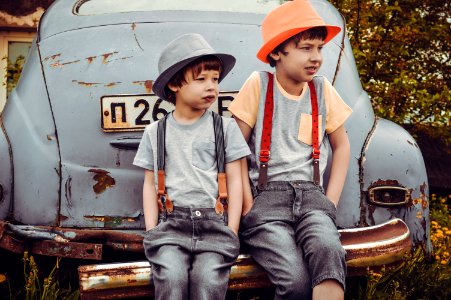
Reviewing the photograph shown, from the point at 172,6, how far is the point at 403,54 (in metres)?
3.00

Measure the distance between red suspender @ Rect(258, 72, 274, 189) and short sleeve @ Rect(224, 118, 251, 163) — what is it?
10 cm

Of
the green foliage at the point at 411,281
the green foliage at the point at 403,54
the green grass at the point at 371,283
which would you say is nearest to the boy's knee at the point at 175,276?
the green grass at the point at 371,283

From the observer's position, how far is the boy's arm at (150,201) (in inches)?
104

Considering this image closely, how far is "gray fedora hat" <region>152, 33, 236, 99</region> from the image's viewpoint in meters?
2.57

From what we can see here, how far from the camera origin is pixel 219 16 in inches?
137

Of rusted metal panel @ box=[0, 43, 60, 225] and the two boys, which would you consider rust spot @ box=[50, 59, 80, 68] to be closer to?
rusted metal panel @ box=[0, 43, 60, 225]

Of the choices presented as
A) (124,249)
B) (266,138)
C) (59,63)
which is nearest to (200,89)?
(266,138)

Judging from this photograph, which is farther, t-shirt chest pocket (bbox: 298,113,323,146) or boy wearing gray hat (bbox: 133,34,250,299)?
t-shirt chest pocket (bbox: 298,113,323,146)

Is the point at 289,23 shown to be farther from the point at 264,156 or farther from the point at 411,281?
the point at 411,281

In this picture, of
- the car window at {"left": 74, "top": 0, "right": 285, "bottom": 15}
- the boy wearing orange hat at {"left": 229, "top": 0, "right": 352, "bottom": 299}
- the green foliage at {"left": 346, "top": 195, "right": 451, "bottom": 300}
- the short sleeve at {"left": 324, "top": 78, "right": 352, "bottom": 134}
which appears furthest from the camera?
the car window at {"left": 74, "top": 0, "right": 285, "bottom": 15}

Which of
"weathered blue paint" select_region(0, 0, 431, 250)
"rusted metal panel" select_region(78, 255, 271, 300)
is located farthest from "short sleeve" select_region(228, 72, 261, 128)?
"rusted metal panel" select_region(78, 255, 271, 300)

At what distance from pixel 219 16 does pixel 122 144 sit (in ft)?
3.21

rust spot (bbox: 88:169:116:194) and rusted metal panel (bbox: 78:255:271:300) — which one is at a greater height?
rust spot (bbox: 88:169:116:194)

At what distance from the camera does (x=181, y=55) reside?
8.48ft
